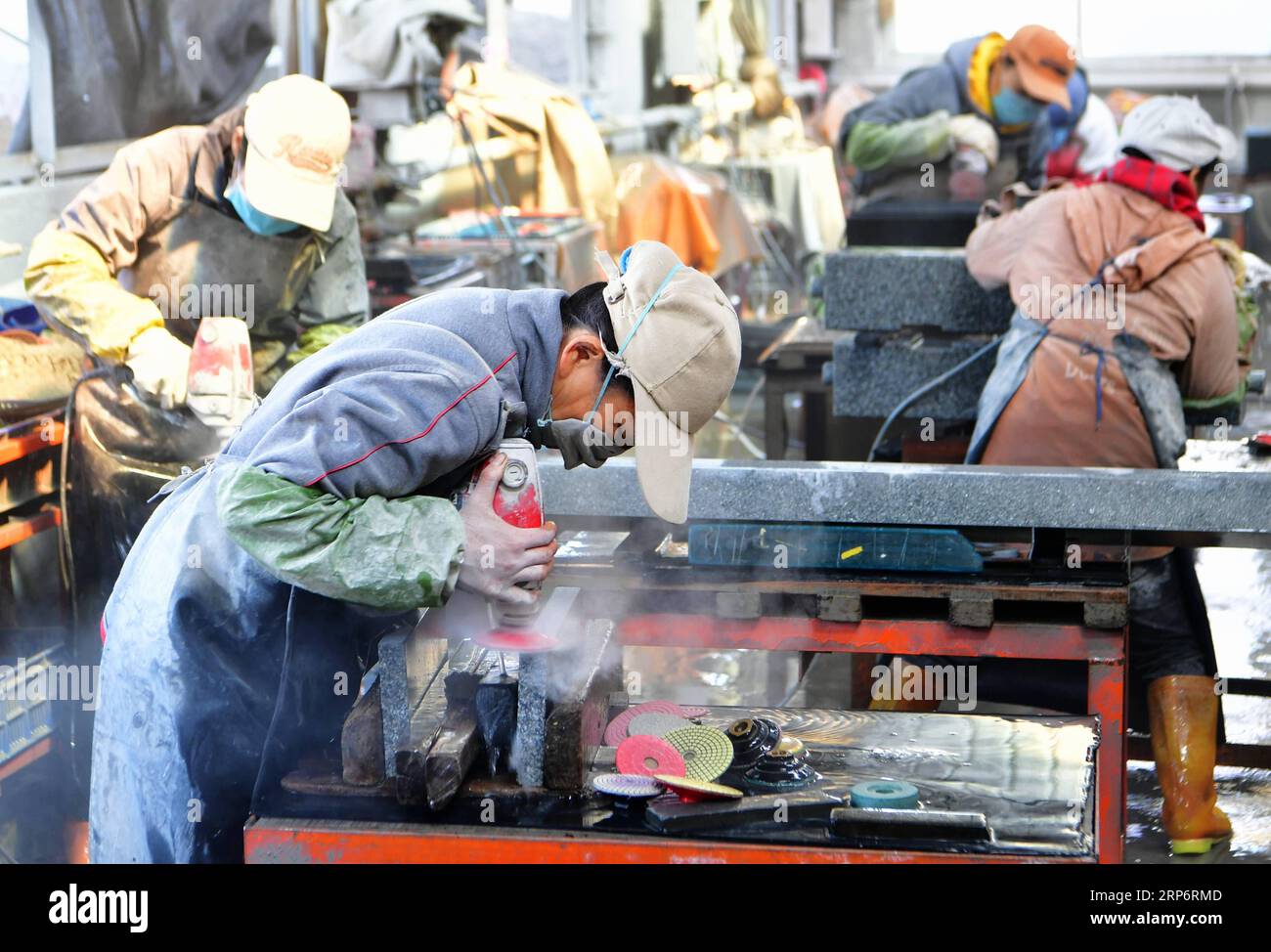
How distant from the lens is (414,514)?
2.25 m

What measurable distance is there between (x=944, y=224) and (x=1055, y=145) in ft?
3.11

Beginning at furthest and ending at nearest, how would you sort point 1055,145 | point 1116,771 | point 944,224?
point 1055,145
point 944,224
point 1116,771

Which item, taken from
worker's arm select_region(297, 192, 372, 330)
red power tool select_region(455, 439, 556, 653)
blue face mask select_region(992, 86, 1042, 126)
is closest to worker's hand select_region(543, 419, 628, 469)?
red power tool select_region(455, 439, 556, 653)

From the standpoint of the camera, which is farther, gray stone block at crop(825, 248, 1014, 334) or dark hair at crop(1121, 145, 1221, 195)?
gray stone block at crop(825, 248, 1014, 334)

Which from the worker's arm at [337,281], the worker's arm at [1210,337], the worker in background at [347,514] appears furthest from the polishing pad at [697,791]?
the worker's arm at [1210,337]

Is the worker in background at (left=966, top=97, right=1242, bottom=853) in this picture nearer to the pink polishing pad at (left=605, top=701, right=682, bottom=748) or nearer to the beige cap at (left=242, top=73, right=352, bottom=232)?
the pink polishing pad at (left=605, top=701, right=682, bottom=748)

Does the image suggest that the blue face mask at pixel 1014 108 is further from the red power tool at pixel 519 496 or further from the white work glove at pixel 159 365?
the red power tool at pixel 519 496

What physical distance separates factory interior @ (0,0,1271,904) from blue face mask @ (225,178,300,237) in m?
0.02

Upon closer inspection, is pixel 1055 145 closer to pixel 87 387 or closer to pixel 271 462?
pixel 87 387

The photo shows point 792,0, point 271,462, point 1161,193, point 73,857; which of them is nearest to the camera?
point 271,462

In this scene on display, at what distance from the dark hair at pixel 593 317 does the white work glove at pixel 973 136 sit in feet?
13.7

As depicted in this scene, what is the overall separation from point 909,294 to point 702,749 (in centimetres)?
310

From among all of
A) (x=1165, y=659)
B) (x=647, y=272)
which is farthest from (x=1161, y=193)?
(x=647, y=272)

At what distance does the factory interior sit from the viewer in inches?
92.4
